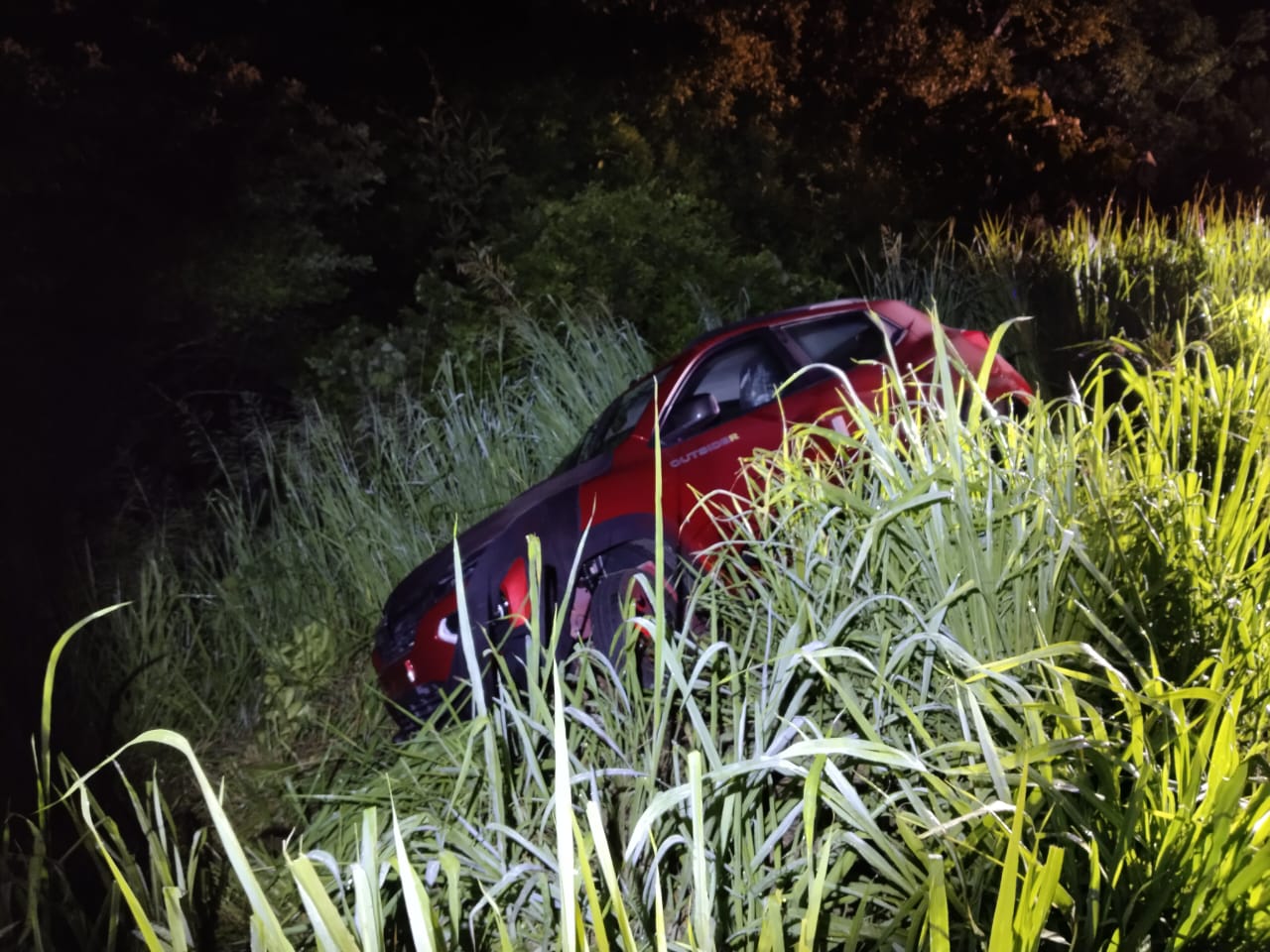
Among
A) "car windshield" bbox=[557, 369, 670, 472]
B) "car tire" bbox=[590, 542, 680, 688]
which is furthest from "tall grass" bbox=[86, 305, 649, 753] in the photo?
"car tire" bbox=[590, 542, 680, 688]

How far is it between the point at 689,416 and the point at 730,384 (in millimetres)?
379

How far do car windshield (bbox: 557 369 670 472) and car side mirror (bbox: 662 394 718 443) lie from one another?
27cm

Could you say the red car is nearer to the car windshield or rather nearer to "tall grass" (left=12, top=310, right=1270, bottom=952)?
the car windshield

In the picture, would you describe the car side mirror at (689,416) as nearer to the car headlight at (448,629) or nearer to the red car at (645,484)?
the red car at (645,484)

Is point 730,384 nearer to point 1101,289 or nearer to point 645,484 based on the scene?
point 645,484

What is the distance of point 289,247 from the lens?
745cm

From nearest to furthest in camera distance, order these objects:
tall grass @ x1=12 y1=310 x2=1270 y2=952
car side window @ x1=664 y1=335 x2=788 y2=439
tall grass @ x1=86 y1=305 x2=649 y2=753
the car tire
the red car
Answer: tall grass @ x1=12 y1=310 x2=1270 y2=952, the car tire, the red car, car side window @ x1=664 y1=335 x2=788 y2=439, tall grass @ x1=86 y1=305 x2=649 y2=753

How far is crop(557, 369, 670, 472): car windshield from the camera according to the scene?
389cm

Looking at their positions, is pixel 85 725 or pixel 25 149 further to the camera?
pixel 25 149

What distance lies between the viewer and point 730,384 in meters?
3.82

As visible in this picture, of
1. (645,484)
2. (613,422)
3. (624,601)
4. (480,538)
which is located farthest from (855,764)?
(613,422)

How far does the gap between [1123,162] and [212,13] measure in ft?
30.5

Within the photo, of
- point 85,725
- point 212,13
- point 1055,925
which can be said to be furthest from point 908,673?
point 212,13

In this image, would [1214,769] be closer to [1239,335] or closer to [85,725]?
[1239,335]
